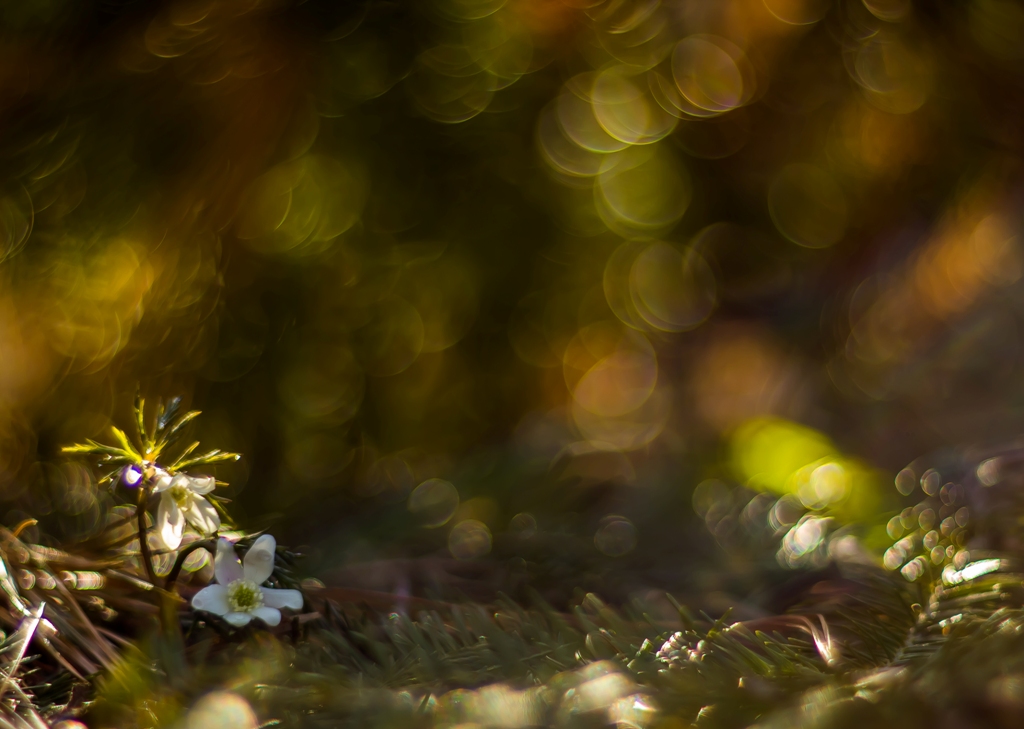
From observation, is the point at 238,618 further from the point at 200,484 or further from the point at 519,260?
the point at 519,260

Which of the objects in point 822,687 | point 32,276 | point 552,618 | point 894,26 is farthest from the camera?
point 894,26

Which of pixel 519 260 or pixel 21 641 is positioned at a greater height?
pixel 519 260

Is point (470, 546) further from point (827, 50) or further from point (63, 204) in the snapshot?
point (827, 50)

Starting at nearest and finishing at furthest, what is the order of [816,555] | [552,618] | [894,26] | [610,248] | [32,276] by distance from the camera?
1. [552,618]
2. [816,555]
3. [32,276]
4. [894,26]
5. [610,248]

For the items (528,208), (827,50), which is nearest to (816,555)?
(528,208)

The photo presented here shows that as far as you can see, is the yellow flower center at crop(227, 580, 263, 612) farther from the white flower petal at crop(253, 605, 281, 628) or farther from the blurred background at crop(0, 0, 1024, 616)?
the blurred background at crop(0, 0, 1024, 616)

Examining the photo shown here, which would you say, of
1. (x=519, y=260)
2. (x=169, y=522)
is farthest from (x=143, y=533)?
(x=519, y=260)

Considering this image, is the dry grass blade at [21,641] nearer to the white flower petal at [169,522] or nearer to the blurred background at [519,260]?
the white flower petal at [169,522]
